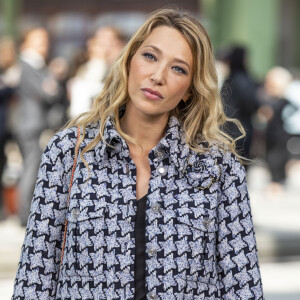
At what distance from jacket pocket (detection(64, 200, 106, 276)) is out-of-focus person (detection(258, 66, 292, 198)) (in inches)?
455

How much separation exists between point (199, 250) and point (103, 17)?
18.7m

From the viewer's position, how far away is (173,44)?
2.98m

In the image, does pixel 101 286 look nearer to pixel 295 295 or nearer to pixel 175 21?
pixel 175 21

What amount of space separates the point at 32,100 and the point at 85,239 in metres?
6.39

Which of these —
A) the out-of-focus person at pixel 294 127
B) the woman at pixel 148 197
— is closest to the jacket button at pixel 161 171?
the woman at pixel 148 197

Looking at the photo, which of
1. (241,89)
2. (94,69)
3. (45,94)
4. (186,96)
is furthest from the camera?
(241,89)

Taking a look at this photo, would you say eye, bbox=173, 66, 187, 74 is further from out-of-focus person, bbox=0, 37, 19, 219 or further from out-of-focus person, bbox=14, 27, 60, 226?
out-of-focus person, bbox=0, 37, 19, 219

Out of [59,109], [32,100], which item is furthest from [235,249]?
[32,100]

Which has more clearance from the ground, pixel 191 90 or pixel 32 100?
pixel 32 100

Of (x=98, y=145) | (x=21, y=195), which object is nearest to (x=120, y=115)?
(x=98, y=145)

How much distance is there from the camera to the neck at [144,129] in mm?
3002

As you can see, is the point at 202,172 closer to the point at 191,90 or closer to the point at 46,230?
the point at 191,90

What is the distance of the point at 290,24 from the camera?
2223cm

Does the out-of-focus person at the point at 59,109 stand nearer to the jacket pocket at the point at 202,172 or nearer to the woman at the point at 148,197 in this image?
the woman at the point at 148,197
